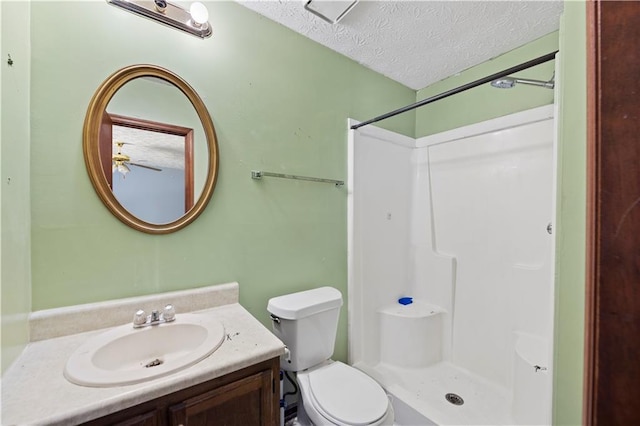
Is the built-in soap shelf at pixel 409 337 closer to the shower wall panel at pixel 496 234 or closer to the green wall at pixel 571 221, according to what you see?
the shower wall panel at pixel 496 234

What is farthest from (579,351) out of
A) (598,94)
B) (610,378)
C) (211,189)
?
(211,189)

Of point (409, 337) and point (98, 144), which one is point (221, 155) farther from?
point (409, 337)

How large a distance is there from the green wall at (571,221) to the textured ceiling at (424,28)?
127cm

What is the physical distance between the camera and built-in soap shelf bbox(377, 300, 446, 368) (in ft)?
6.54

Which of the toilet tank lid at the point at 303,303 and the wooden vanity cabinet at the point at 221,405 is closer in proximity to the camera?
the wooden vanity cabinet at the point at 221,405

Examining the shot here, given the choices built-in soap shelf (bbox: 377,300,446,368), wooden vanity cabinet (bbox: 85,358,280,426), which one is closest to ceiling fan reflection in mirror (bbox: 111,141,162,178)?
wooden vanity cabinet (bbox: 85,358,280,426)

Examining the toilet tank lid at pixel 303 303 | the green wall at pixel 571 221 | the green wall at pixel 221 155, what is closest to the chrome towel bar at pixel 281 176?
the green wall at pixel 221 155

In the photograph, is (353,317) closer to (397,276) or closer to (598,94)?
(397,276)

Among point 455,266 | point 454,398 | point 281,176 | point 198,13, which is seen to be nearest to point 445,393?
point 454,398

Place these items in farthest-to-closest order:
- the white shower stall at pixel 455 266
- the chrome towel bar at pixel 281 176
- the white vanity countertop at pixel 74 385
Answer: the white shower stall at pixel 455 266, the chrome towel bar at pixel 281 176, the white vanity countertop at pixel 74 385

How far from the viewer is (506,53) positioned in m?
1.83

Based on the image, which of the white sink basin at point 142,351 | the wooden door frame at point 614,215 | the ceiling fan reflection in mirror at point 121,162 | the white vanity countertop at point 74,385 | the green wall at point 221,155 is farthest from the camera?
the ceiling fan reflection in mirror at point 121,162

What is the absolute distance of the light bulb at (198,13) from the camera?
3.85 feet

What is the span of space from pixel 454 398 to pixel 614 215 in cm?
192
